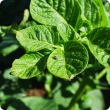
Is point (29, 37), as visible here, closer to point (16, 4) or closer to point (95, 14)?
point (95, 14)

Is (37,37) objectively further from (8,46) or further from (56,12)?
(8,46)

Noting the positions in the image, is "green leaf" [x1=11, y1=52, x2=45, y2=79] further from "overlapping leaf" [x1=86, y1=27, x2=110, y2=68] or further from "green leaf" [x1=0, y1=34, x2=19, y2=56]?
"green leaf" [x1=0, y1=34, x2=19, y2=56]

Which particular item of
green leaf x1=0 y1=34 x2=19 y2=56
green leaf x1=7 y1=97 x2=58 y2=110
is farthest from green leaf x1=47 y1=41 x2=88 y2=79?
green leaf x1=7 y1=97 x2=58 y2=110

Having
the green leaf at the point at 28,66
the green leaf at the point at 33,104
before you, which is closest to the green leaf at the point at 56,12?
the green leaf at the point at 28,66

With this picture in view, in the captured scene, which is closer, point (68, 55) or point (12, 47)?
point (68, 55)

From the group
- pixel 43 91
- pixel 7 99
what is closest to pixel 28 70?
pixel 7 99

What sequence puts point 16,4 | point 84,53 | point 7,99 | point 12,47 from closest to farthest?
point 84,53
point 12,47
point 7,99
point 16,4
